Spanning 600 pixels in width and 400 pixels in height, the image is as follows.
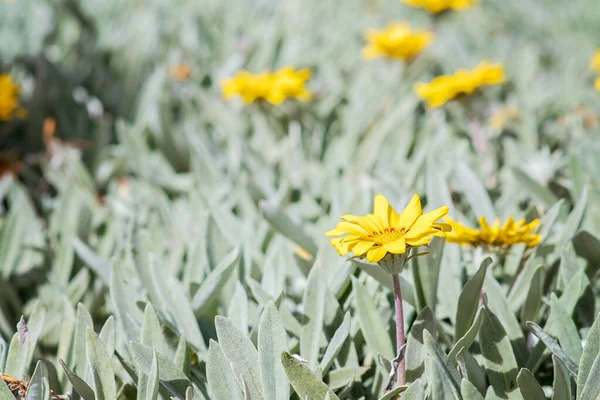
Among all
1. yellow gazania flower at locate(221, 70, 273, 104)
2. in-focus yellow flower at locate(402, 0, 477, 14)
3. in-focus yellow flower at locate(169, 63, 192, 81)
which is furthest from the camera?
in-focus yellow flower at locate(402, 0, 477, 14)

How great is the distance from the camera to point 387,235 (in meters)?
0.84

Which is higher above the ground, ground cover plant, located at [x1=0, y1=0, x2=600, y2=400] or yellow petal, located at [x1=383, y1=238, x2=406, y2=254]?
yellow petal, located at [x1=383, y1=238, x2=406, y2=254]

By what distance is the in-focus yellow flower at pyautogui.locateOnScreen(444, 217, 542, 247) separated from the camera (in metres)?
0.99

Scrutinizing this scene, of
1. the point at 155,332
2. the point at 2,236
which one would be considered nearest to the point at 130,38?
the point at 2,236

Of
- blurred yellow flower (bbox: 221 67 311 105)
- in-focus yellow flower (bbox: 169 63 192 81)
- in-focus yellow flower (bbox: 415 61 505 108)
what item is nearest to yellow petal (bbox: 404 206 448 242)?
in-focus yellow flower (bbox: 415 61 505 108)

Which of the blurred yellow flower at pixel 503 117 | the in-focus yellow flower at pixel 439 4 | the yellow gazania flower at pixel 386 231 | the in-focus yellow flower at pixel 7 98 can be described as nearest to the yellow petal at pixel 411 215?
the yellow gazania flower at pixel 386 231

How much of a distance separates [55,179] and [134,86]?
537 millimetres

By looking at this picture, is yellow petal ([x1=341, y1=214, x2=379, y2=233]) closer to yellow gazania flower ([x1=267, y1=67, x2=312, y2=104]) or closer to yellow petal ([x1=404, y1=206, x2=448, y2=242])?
yellow petal ([x1=404, y1=206, x2=448, y2=242])

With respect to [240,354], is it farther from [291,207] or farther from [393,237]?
[291,207]

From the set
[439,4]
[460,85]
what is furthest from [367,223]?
[439,4]

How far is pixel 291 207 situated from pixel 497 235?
54cm

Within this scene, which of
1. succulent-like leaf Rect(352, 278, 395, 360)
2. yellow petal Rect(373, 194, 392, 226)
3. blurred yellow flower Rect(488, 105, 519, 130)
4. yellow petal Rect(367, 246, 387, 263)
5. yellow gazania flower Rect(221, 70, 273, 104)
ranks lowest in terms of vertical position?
blurred yellow flower Rect(488, 105, 519, 130)

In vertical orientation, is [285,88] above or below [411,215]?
below

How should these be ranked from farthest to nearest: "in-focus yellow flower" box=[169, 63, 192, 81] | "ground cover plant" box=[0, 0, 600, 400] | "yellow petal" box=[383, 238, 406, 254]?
"in-focus yellow flower" box=[169, 63, 192, 81] → "ground cover plant" box=[0, 0, 600, 400] → "yellow petal" box=[383, 238, 406, 254]
